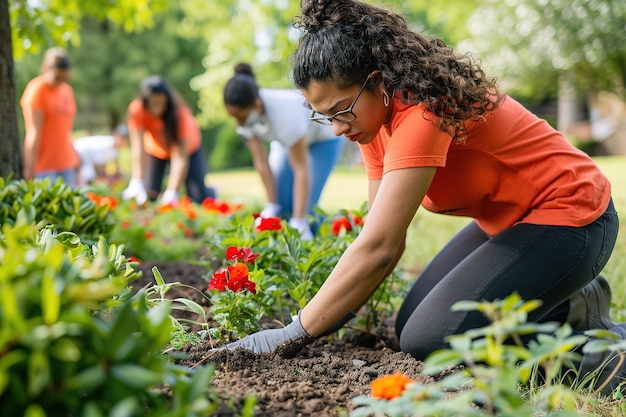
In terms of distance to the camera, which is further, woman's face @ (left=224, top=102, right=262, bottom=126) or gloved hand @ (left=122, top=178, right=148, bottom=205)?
gloved hand @ (left=122, top=178, right=148, bottom=205)

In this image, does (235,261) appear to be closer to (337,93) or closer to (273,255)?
(273,255)

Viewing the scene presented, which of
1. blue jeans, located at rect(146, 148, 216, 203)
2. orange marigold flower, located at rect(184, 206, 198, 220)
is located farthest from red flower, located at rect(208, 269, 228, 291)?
blue jeans, located at rect(146, 148, 216, 203)

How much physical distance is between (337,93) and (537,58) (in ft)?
42.0

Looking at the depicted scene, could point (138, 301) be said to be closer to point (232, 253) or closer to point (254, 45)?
point (232, 253)

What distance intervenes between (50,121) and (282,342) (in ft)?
16.9

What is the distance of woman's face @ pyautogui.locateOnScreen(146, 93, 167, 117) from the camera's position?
231 inches

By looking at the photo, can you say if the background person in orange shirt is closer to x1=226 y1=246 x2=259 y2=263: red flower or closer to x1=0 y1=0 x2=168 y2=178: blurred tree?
x1=0 y1=0 x2=168 y2=178: blurred tree

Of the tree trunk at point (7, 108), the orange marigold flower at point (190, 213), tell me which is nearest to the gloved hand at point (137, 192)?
the orange marigold flower at point (190, 213)

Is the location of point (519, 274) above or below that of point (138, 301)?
below

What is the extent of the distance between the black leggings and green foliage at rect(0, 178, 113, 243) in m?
1.46

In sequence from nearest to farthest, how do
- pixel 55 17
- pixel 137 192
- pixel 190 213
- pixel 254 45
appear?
pixel 55 17, pixel 190 213, pixel 137 192, pixel 254 45

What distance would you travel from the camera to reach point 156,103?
232 inches

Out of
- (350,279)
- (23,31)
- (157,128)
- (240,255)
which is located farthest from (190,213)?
(350,279)

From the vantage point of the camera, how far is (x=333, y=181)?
14844 mm
